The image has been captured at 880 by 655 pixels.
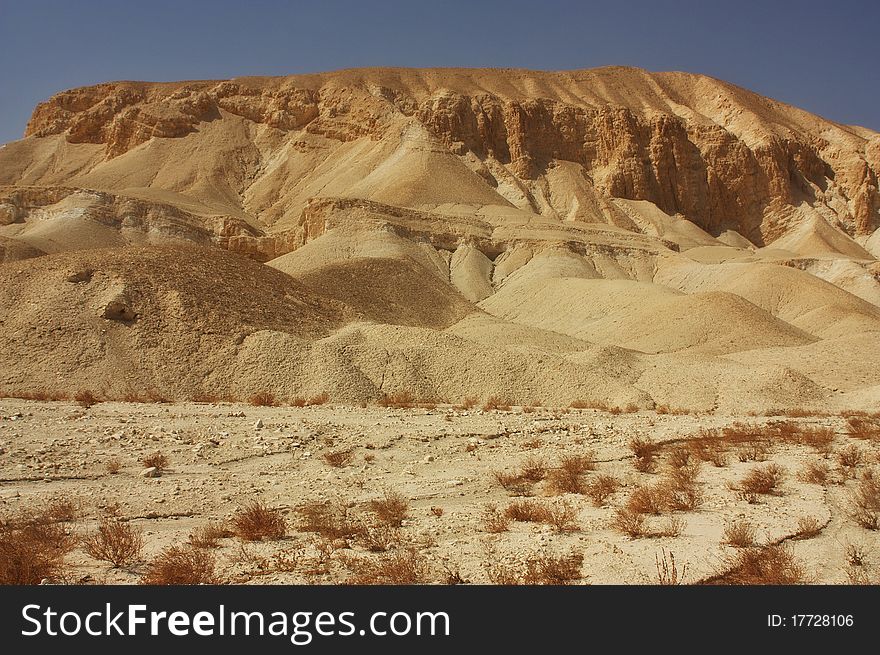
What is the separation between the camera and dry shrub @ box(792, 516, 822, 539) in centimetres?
600

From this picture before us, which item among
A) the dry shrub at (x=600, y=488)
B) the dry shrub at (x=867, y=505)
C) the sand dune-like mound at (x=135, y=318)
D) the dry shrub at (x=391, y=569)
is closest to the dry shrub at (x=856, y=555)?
the dry shrub at (x=867, y=505)

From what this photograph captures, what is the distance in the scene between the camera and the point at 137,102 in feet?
269

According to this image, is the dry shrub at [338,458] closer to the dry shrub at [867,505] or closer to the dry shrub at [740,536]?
the dry shrub at [740,536]

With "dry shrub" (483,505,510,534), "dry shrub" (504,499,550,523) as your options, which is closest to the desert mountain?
"dry shrub" (483,505,510,534)

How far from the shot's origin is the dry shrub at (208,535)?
605 cm

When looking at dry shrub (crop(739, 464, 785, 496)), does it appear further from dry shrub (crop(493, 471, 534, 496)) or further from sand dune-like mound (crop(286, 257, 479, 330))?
sand dune-like mound (crop(286, 257, 479, 330))

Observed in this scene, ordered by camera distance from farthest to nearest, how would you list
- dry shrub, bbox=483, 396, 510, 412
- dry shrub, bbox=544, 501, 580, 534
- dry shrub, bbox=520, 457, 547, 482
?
dry shrub, bbox=483, 396, 510, 412
dry shrub, bbox=520, 457, 547, 482
dry shrub, bbox=544, 501, 580, 534

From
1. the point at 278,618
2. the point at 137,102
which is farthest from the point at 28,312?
the point at 137,102

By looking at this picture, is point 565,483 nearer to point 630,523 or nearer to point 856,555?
point 630,523

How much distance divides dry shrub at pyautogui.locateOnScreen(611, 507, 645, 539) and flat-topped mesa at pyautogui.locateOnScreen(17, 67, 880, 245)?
224 ft

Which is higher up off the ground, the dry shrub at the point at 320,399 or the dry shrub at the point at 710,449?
the dry shrub at the point at 320,399

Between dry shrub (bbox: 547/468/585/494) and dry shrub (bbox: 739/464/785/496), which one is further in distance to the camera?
dry shrub (bbox: 547/468/585/494)

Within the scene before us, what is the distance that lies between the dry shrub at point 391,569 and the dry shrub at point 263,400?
1059 cm

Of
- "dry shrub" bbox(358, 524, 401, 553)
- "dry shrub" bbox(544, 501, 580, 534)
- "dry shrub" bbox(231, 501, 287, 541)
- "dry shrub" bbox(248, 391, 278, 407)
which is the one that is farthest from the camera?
"dry shrub" bbox(248, 391, 278, 407)
